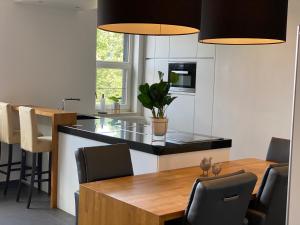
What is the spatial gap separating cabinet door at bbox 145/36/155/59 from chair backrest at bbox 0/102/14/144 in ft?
8.69

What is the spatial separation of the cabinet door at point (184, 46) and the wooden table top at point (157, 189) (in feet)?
9.81

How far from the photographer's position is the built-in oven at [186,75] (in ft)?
20.2

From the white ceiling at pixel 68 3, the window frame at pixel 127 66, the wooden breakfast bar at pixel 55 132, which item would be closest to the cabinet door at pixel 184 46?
the window frame at pixel 127 66

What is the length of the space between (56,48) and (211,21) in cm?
355

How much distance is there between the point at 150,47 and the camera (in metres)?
6.91

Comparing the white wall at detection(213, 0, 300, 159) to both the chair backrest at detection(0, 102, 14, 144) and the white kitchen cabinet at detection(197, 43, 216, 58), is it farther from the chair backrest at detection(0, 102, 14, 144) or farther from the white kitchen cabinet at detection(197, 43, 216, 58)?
the chair backrest at detection(0, 102, 14, 144)

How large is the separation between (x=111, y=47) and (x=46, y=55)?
4.34ft

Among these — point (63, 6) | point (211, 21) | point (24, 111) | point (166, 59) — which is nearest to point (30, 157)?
point (24, 111)

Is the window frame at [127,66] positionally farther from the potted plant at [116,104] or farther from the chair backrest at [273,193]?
the chair backrest at [273,193]

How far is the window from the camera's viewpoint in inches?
269

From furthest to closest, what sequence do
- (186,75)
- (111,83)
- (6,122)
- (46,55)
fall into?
(111,83), (186,75), (46,55), (6,122)

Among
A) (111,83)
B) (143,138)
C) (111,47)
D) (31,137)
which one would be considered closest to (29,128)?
(31,137)

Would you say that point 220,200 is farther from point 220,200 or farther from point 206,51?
point 206,51

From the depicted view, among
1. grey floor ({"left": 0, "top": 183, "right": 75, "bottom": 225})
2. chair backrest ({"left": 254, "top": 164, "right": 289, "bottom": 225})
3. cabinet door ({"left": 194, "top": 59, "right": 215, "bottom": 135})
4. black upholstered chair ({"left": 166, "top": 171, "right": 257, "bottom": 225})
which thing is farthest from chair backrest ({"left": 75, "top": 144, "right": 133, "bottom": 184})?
cabinet door ({"left": 194, "top": 59, "right": 215, "bottom": 135})
